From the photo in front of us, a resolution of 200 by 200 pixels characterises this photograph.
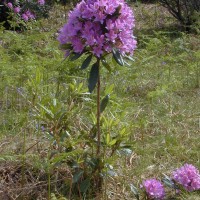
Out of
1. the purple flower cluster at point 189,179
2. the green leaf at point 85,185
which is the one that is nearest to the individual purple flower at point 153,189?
the purple flower cluster at point 189,179

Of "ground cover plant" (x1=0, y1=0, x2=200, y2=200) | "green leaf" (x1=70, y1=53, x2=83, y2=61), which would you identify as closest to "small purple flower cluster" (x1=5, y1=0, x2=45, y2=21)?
"ground cover plant" (x1=0, y1=0, x2=200, y2=200)

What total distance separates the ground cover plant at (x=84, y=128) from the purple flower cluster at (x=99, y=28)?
288mm

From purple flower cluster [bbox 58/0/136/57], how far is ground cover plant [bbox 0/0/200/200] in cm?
29

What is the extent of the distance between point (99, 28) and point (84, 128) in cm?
110

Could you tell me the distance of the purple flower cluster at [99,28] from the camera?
2.10m

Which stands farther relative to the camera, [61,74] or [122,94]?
[122,94]

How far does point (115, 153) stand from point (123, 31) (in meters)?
0.72

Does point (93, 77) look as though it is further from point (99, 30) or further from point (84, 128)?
point (84, 128)

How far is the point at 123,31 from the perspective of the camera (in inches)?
84.7

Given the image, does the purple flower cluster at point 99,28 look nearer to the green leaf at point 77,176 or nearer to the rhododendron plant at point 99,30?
the rhododendron plant at point 99,30

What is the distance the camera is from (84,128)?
3.10 metres

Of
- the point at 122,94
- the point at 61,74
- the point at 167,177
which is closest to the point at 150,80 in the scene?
the point at 122,94

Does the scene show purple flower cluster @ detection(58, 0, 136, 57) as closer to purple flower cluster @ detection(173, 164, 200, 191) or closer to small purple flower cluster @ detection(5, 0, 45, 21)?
purple flower cluster @ detection(173, 164, 200, 191)

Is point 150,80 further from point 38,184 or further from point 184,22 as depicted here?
point 184,22
